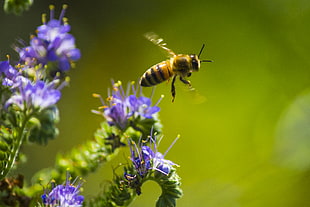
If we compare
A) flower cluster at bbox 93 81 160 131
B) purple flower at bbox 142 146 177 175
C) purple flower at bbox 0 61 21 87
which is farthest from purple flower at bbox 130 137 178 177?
purple flower at bbox 0 61 21 87

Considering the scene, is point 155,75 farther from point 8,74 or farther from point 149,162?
point 8,74

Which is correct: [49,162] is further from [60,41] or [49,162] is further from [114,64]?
[60,41]

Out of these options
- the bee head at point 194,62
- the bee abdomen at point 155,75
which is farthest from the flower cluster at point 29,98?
the bee head at point 194,62

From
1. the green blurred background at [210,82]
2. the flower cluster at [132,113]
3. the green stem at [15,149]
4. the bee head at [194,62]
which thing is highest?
the green blurred background at [210,82]

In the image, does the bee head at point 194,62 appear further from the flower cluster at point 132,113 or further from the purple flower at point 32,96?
the purple flower at point 32,96

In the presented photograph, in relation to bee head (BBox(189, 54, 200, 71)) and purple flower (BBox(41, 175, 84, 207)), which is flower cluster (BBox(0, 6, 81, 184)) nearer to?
purple flower (BBox(41, 175, 84, 207))

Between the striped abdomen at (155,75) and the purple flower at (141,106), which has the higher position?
the striped abdomen at (155,75)

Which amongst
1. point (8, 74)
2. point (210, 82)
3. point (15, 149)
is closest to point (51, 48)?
point (8, 74)
